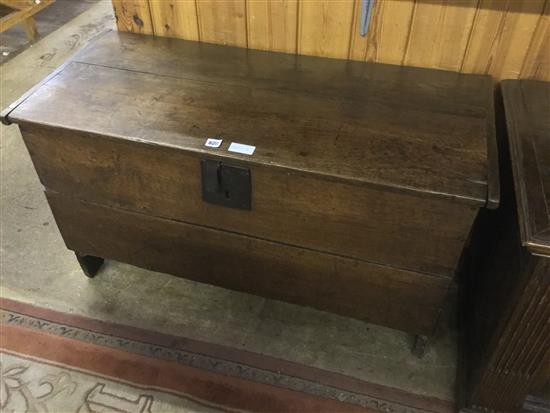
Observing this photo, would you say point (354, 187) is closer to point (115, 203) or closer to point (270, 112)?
point (270, 112)

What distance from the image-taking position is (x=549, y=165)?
0.90 m

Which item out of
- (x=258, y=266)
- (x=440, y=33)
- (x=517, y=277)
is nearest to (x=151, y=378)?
(x=258, y=266)

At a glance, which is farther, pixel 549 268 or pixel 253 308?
pixel 253 308

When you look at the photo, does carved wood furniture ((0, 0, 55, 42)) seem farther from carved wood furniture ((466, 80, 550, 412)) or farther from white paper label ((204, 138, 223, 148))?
carved wood furniture ((466, 80, 550, 412))

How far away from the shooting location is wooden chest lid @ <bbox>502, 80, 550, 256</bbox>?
31.4 inches

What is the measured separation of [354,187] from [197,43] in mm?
684

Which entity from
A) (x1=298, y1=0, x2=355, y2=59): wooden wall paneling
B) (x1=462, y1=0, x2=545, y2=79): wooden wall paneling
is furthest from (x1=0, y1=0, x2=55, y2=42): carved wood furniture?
(x1=462, y1=0, x2=545, y2=79): wooden wall paneling

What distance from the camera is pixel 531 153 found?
3.06 feet

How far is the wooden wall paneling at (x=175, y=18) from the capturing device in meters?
1.32

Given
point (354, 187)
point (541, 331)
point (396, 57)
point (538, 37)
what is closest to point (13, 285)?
point (354, 187)

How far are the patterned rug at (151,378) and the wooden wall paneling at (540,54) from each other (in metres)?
0.82

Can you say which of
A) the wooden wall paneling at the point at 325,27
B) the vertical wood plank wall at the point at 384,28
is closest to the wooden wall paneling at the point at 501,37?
the vertical wood plank wall at the point at 384,28

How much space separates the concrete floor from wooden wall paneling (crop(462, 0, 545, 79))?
0.69m

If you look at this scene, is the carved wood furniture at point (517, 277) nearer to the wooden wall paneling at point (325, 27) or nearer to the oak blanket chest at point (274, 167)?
the oak blanket chest at point (274, 167)
